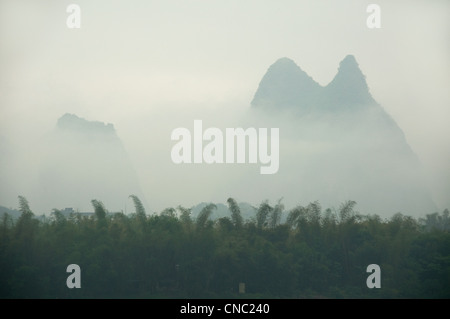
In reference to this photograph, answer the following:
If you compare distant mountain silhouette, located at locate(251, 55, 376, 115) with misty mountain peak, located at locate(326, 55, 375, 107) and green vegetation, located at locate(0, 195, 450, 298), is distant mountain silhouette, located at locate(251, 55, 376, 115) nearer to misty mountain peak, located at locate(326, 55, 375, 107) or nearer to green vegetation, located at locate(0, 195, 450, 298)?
misty mountain peak, located at locate(326, 55, 375, 107)

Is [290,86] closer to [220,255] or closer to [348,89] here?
[348,89]

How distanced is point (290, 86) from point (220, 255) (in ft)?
43.3

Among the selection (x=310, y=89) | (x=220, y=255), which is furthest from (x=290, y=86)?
(x=220, y=255)

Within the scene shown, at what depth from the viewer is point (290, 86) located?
22641mm

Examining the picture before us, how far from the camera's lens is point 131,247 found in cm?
1054

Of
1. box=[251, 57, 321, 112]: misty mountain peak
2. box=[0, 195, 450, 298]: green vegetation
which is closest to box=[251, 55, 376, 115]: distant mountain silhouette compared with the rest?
box=[251, 57, 321, 112]: misty mountain peak

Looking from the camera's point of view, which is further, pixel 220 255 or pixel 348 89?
pixel 348 89

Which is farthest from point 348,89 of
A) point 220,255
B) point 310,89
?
point 220,255

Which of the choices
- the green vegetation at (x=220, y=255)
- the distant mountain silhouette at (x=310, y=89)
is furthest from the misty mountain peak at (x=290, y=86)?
the green vegetation at (x=220, y=255)

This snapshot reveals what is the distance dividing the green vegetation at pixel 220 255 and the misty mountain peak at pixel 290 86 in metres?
9.95

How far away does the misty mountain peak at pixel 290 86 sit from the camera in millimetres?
21358

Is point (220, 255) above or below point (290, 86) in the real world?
below

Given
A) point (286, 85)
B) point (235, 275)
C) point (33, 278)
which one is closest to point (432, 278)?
point (235, 275)
